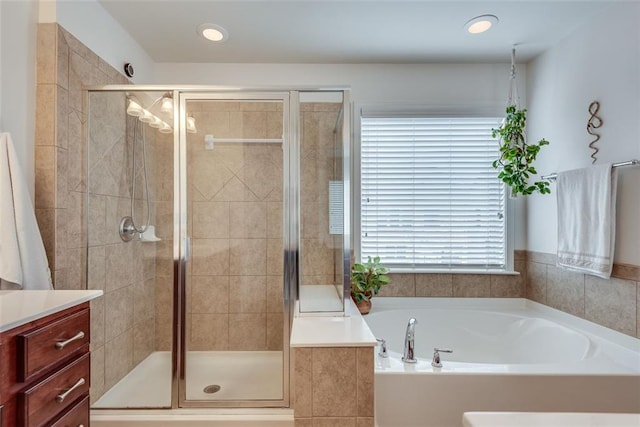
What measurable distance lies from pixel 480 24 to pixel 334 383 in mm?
2185

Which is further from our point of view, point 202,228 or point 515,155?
point 515,155

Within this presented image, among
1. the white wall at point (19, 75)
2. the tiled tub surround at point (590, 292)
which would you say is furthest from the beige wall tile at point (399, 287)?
the white wall at point (19, 75)

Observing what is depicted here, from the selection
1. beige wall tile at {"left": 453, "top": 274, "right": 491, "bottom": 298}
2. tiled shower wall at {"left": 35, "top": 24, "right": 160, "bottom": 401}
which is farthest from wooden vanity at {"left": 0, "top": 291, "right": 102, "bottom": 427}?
beige wall tile at {"left": 453, "top": 274, "right": 491, "bottom": 298}

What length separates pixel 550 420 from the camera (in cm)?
57

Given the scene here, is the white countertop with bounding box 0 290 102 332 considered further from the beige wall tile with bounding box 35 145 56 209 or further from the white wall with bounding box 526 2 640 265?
the white wall with bounding box 526 2 640 265

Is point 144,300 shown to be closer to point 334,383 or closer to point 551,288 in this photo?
point 334,383

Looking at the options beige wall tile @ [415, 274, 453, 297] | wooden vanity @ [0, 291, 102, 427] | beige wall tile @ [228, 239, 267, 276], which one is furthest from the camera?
beige wall tile @ [415, 274, 453, 297]

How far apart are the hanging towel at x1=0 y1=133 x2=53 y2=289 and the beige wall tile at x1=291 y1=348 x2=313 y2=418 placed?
1.12m

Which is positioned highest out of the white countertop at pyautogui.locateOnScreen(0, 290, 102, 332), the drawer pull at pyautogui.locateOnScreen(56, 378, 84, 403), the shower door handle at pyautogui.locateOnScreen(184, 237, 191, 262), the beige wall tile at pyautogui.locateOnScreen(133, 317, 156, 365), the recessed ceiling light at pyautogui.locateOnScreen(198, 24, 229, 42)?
the recessed ceiling light at pyautogui.locateOnScreen(198, 24, 229, 42)

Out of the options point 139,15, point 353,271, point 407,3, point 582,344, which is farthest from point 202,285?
point 582,344

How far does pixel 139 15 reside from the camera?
1.98 metres

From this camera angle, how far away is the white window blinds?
2.60 metres

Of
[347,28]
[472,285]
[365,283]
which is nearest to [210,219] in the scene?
[365,283]

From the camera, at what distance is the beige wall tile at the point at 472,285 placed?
8.41 ft
